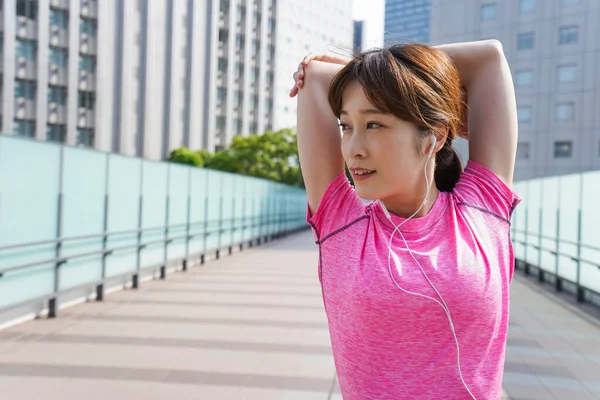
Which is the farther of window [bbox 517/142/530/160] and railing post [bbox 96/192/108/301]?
window [bbox 517/142/530/160]

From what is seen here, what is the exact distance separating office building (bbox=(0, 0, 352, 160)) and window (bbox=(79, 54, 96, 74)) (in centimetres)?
6

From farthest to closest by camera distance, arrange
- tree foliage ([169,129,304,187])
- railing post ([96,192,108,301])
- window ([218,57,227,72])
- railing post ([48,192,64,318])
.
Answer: window ([218,57,227,72]) < tree foliage ([169,129,304,187]) < railing post ([96,192,108,301]) < railing post ([48,192,64,318])

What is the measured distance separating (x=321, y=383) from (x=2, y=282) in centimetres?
326

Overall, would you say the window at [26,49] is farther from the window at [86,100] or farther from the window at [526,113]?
the window at [526,113]

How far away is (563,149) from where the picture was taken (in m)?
34.9

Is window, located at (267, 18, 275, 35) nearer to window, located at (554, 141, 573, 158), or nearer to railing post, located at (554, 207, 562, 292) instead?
window, located at (554, 141, 573, 158)

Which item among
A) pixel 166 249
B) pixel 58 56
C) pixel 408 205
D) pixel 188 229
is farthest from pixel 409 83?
pixel 58 56

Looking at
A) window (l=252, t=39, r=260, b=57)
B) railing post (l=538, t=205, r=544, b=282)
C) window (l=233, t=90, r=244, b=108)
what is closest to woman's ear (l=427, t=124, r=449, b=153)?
railing post (l=538, t=205, r=544, b=282)

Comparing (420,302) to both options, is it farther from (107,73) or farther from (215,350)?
(107,73)

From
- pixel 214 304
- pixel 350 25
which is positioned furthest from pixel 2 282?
pixel 350 25

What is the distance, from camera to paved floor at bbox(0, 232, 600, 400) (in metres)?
4.36

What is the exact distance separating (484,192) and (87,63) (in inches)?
1594

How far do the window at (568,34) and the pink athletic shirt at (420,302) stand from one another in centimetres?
3749

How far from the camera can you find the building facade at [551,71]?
1340 inches
